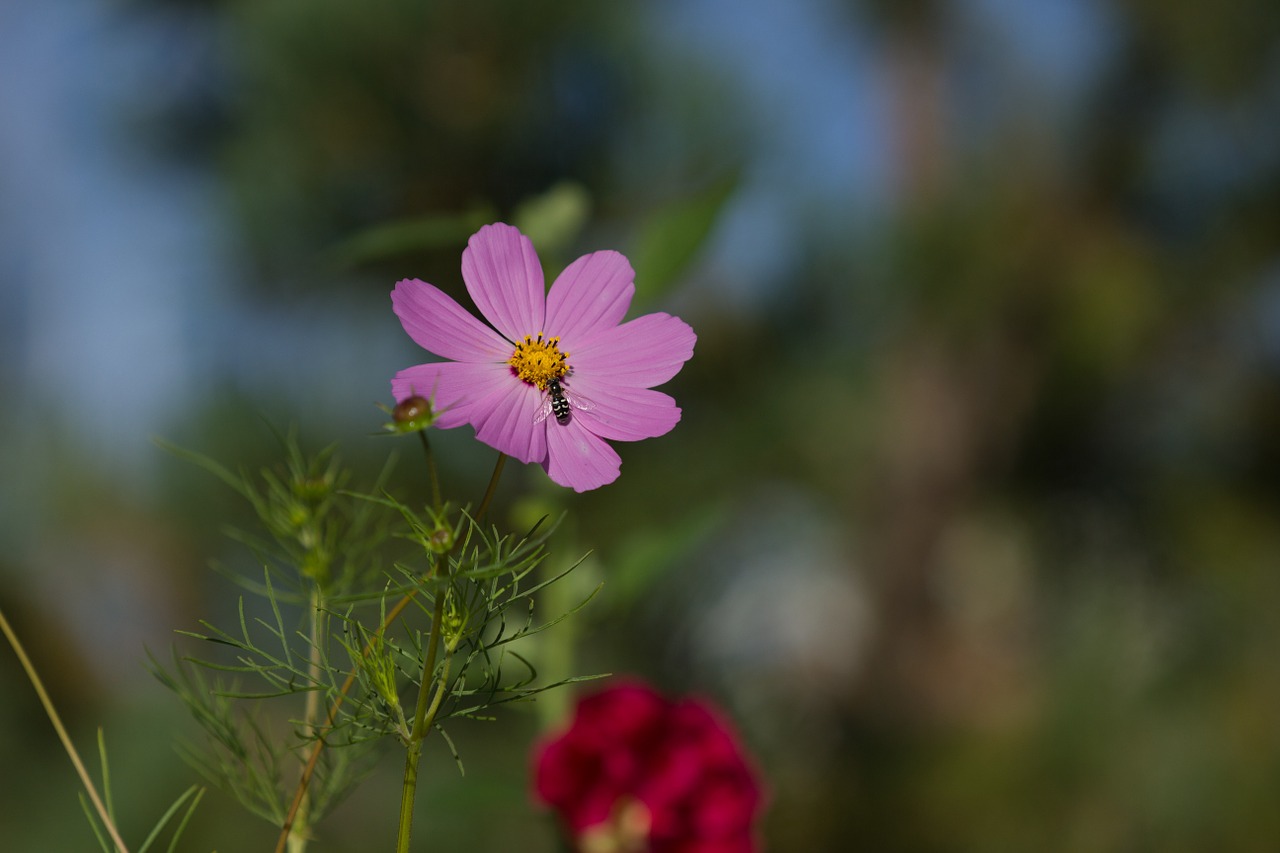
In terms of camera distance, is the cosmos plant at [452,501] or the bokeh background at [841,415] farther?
the bokeh background at [841,415]

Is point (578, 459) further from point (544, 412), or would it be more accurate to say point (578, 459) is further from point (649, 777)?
point (649, 777)

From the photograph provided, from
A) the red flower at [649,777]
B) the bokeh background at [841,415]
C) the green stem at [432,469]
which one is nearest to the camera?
the green stem at [432,469]

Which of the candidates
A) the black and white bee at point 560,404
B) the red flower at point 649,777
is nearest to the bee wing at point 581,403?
the black and white bee at point 560,404

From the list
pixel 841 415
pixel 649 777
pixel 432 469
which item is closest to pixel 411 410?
pixel 432 469

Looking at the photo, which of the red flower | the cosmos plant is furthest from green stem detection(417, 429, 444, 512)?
the red flower

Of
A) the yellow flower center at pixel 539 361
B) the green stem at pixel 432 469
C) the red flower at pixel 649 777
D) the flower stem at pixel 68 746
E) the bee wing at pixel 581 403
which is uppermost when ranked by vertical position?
the red flower at pixel 649 777

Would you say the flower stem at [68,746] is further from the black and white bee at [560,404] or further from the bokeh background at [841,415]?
the bokeh background at [841,415]

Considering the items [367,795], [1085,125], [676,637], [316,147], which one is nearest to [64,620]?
[367,795]
